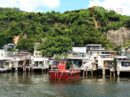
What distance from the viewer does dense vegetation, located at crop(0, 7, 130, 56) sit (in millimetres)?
123875

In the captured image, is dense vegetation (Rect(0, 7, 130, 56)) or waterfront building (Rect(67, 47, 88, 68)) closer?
waterfront building (Rect(67, 47, 88, 68))

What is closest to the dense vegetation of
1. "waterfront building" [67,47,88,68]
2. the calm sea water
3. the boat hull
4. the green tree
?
the green tree

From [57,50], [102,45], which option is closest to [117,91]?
[57,50]

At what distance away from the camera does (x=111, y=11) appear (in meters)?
141

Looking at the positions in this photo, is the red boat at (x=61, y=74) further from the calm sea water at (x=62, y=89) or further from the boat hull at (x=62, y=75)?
the calm sea water at (x=62, y=89)

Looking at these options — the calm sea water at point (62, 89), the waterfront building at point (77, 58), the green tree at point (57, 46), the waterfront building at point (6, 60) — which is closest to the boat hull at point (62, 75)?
the calm sea water at point (62, 89)

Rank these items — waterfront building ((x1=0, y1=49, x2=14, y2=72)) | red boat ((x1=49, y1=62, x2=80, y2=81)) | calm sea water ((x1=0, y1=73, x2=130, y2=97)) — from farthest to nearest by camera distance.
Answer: waterfront building ((x1=0, y1=49, x2=14, y2=72))
red boat ((x1=49, y1=62, x2=80, y2=81))
calm sea water ((x1=0, y1=73, x2=130, y2=97))

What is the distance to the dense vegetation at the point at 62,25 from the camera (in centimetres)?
12388

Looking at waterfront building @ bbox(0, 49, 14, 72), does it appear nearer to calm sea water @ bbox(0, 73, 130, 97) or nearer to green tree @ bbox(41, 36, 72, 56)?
green tree @ bbox(41, 36, 72, 56)

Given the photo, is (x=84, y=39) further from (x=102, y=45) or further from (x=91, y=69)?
(x=91, y=69)

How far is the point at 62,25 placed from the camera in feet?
458

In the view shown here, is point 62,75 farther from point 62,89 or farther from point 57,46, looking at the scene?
point 57,46

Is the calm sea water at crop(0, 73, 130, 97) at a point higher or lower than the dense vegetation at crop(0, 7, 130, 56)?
lower

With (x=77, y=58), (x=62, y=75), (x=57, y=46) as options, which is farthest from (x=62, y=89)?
(x=57, y=46)
